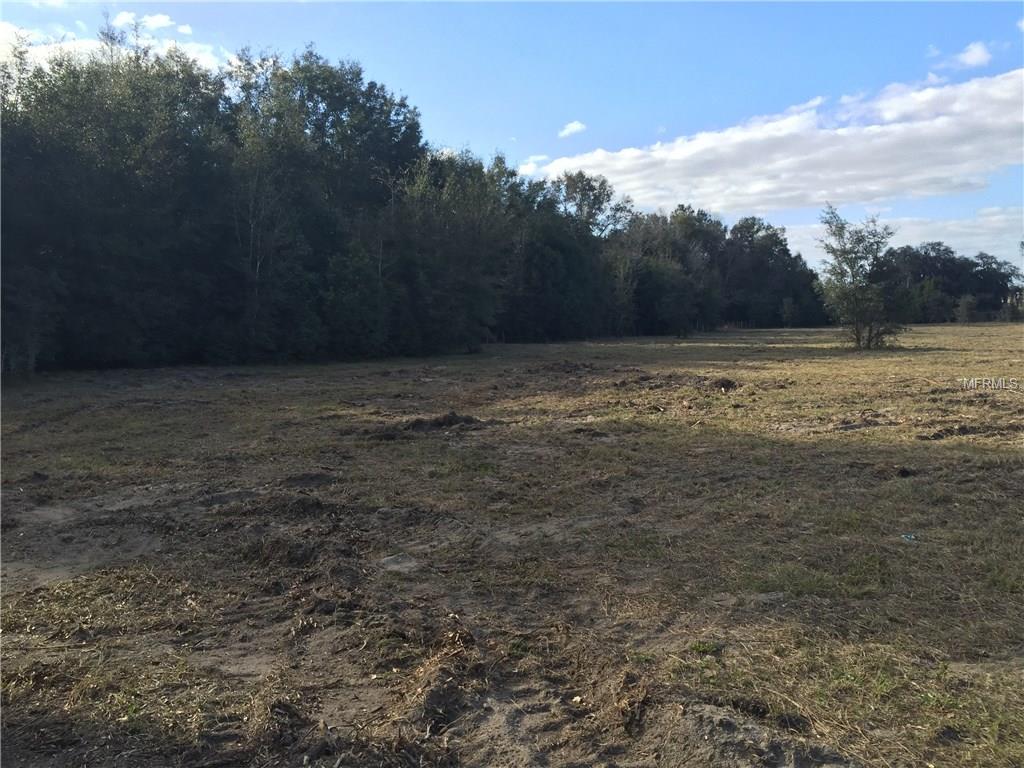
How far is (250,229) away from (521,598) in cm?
2166

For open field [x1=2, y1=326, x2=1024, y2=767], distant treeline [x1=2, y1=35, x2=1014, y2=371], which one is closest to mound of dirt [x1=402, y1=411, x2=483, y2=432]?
open field [x1=2, y1=326, x2=1024, y2=767]

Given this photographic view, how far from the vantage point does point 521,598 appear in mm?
Answer: 4402

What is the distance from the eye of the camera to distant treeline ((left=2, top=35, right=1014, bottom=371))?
17531mm

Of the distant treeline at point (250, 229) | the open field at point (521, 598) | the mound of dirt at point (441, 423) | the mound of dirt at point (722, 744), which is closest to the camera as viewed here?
the mound of dirt at point (722, 744)

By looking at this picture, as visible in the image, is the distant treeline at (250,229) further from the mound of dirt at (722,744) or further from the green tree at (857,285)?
the mound of dirt at (722,744)

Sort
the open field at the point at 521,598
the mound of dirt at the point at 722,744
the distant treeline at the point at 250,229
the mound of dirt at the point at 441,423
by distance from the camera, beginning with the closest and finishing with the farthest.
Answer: the mound of dirt at the point at 722,744
the open field at the point at 521,598
the mound of dirt at the point at 441,423
the distant treeline at the point at 250,229

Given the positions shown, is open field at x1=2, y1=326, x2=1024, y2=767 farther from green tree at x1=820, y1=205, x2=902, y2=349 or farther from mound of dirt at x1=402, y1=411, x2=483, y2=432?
green tree at x1=820, y1=205, x2=902, y2=349

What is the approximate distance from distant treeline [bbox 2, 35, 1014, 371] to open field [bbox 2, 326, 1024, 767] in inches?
391

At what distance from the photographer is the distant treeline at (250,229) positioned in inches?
690

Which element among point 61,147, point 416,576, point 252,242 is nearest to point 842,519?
point 416,576

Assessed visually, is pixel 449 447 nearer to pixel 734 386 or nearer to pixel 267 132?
pixel 734 386

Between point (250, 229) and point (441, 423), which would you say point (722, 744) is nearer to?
point (441, 423)

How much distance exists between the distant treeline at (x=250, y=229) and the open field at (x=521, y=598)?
9930mm

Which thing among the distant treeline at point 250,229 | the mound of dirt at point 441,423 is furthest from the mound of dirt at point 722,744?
the distant treeline at point 250,229
